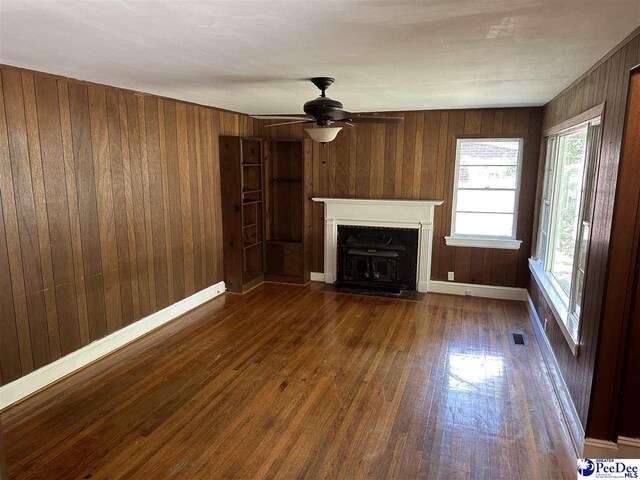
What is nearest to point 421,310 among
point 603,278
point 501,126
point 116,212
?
point 501,126

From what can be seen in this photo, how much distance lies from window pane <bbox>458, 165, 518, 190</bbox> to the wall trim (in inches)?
63.1

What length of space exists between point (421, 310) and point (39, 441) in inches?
147

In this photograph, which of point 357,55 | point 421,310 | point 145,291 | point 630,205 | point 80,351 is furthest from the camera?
point 421,310

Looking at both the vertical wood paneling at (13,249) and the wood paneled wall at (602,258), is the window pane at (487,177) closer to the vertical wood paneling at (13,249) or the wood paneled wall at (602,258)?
the wood paneled wall at (602,258)

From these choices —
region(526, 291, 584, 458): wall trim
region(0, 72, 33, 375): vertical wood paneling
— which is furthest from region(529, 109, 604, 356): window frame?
region(0, 72, 33, 375): vertical wood paneling

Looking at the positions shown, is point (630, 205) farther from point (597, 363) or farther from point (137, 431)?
point (137, 431)

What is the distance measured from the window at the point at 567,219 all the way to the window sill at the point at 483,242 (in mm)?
437

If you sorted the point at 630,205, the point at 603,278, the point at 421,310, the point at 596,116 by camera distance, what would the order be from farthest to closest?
the point at 421,310 → the point at 596,116 → the point at 603,278 → the point at 630,205

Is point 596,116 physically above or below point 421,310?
above

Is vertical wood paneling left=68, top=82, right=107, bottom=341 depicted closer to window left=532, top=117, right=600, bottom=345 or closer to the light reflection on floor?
the light reflection on floor

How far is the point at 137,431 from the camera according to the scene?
270cm

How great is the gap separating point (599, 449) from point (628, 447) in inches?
5.6

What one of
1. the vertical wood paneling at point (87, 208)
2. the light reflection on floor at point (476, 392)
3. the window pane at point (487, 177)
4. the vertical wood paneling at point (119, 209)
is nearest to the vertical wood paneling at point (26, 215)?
the vertical wood paneling at point (87, 208)

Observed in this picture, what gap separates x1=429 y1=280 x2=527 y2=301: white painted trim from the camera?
526 cm
